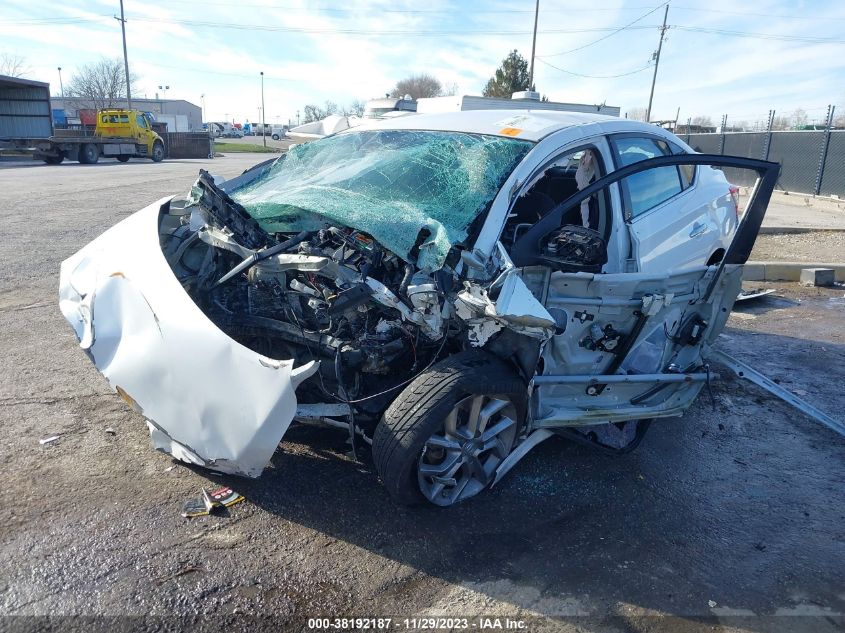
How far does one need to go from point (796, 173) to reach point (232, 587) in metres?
20.8

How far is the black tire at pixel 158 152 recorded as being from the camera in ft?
106


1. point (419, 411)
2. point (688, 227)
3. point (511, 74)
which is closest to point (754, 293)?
point (688, 227)

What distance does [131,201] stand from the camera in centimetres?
1385

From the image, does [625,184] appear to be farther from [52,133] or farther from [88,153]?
[52,133]

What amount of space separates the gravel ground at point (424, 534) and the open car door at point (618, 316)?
15.2 inches

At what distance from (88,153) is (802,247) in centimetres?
2843

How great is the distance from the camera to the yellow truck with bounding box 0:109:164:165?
1077 inches

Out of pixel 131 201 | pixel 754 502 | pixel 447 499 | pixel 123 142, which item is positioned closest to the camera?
pixel 447 499

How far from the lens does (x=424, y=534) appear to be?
9.93 ft

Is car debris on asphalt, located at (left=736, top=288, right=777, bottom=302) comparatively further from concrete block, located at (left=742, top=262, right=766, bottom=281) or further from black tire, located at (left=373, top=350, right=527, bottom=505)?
black tire, located at (left=373, top=350, right=527, bottom=505)

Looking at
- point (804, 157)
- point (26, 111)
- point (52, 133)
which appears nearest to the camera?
point (804, 157)

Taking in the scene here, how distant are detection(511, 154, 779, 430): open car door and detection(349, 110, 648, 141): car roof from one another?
57 centimetres

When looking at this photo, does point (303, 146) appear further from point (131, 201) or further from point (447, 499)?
point (131, 201)

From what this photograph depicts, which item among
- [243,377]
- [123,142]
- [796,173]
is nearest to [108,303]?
[243,377]
